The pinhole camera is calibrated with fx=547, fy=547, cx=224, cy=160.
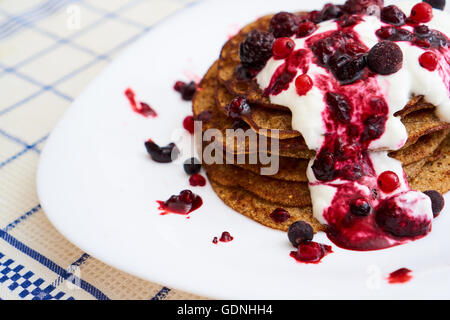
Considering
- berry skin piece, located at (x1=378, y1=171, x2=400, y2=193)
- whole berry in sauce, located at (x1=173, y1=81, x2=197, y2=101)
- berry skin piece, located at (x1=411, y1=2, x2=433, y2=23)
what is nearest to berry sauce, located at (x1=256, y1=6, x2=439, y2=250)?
berry skin piece, located at (x1=378, y1=171, x2=400, y2=193)

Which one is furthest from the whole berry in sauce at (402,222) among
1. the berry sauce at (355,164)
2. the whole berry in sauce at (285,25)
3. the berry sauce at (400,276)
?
the whole berry in sauce at (285,25)

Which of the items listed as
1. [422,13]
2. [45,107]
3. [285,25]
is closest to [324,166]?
[285,25]

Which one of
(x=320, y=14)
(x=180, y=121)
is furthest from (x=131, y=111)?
(x=320, y=14)

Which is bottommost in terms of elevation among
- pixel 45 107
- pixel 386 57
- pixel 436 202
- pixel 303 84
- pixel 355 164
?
pixel 45 107

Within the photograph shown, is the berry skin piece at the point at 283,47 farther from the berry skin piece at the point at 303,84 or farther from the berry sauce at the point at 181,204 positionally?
the berry sauce at the point at 181,204

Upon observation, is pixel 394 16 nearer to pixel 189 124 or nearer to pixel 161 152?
pixel 189 124
